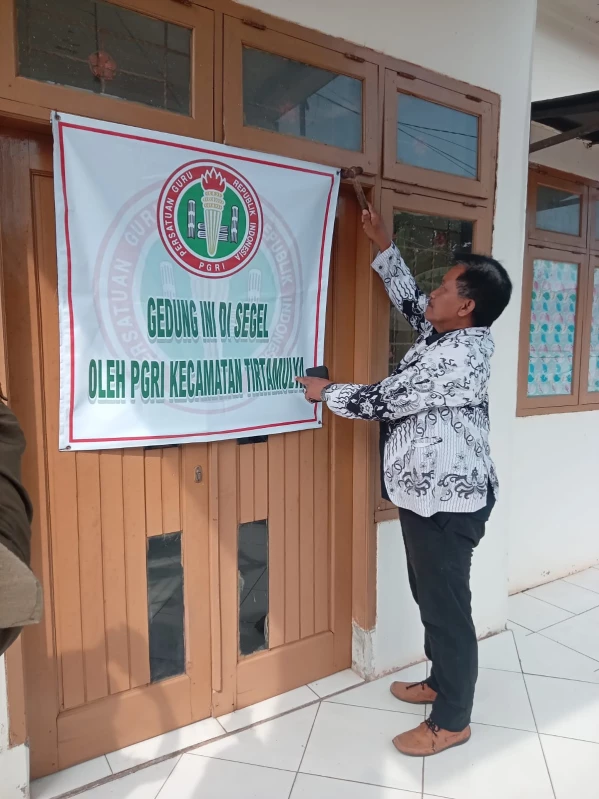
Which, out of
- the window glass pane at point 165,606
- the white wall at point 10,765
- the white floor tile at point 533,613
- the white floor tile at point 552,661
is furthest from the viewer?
the white floor tile at point 533,613

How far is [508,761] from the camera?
6.06 ft

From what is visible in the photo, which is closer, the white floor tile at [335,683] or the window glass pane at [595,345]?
the white floor tile at [335,683]

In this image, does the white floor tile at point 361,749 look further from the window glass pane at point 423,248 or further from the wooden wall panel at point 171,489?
the window glass pane at point 423,248

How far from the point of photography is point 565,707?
2129 millimetres

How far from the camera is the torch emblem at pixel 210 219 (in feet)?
5.66

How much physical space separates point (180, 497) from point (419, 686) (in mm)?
1205

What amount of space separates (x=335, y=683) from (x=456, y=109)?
243 centimetres

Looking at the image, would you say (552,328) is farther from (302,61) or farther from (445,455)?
(302,61)

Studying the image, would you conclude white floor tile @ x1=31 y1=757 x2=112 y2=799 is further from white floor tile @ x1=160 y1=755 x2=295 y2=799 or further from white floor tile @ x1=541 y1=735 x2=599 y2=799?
white floor tile @ x1=541 y1=735 x2=599 y2=799

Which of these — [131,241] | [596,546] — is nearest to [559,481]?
[596,546]

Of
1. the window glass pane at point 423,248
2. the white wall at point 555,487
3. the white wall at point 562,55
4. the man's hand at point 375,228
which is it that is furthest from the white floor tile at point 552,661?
the white wall at point 562,55

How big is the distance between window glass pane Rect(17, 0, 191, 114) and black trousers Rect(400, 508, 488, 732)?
5.23 ft

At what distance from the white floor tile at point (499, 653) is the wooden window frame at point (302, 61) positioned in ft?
6.99

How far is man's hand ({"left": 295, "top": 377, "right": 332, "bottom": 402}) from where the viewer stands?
1907 mm
